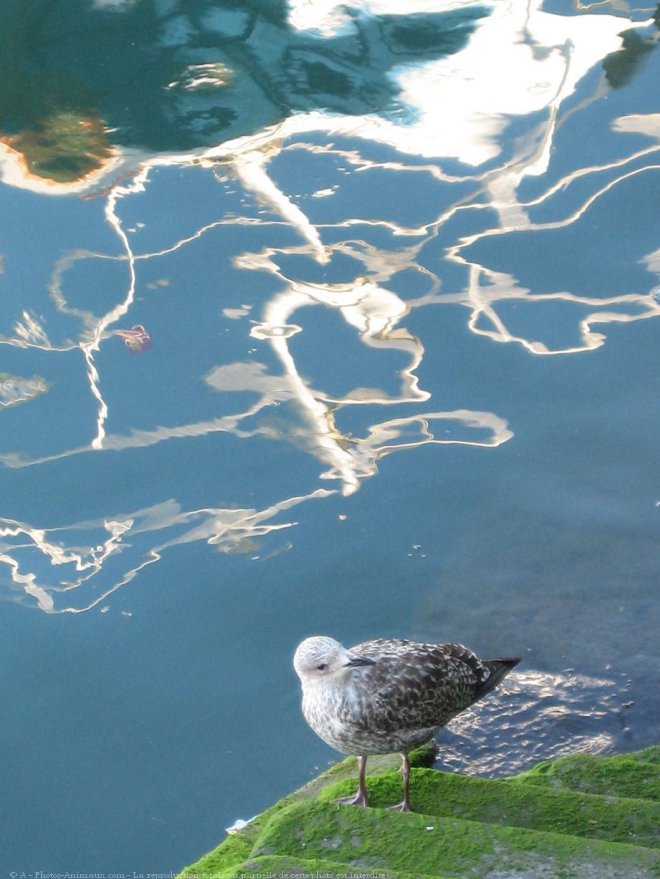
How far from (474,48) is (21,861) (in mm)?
6611

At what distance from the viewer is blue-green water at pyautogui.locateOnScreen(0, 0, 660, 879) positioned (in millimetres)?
4715

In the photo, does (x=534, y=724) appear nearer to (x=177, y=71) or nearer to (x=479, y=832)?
(x=479, y=832)

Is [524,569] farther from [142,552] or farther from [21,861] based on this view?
[21,861]

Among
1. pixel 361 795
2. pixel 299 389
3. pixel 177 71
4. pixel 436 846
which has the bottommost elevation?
pixel 361 795

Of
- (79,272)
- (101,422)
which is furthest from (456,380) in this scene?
(79,272)

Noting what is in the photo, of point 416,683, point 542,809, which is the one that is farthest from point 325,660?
point 542,809

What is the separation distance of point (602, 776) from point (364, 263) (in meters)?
3.80

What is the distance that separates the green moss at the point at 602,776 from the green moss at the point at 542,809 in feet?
0.80

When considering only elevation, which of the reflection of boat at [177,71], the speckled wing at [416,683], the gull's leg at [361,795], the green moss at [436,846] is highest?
the reflection of boat at [177,71]

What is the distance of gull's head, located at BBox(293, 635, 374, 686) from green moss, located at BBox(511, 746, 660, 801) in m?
0.67

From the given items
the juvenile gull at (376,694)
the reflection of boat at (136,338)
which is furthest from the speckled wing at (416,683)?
the reflection of boat at (136,338)

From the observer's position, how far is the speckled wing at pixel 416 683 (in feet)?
12.8

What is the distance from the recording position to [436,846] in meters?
3.03

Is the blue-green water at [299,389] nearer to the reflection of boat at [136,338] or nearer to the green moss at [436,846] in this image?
the reflection of boat at [136,338]
